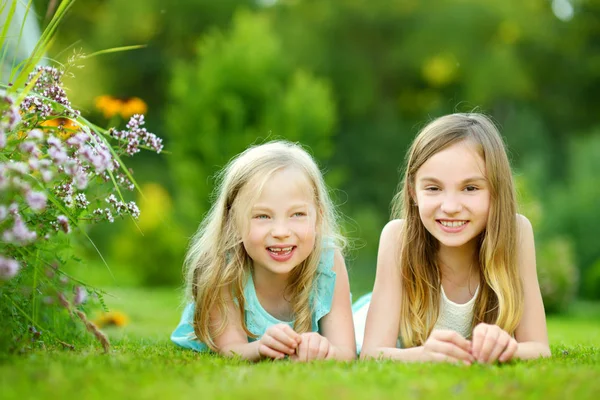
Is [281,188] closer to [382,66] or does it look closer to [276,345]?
[276,345]

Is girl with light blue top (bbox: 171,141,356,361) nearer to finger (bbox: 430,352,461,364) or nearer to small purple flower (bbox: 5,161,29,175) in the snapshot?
finger (bbox: 430,352,461,364)

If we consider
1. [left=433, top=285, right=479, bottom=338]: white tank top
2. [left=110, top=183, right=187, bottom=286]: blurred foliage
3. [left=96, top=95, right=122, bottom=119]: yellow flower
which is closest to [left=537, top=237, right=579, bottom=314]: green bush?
[left=110, top=183, right=187, bottom=286]: blurred foliage

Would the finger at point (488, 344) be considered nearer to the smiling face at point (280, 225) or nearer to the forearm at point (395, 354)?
the forearm at point (395, 354)

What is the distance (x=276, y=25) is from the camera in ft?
70.6

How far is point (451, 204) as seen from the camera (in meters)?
3.42

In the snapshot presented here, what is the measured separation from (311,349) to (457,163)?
3.51ft

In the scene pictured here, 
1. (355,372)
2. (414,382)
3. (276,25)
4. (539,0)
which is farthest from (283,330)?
(539,0)

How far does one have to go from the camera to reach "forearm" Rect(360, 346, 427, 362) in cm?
317

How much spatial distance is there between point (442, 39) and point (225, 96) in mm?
11554

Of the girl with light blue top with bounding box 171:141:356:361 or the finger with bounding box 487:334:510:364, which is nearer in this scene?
the finger with bounding box 487:334:510:364

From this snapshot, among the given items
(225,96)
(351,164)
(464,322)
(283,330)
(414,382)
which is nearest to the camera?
(414,382)

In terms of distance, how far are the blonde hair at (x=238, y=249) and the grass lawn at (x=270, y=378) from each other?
1.52 ft

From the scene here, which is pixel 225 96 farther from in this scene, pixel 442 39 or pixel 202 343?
pixel 442 39

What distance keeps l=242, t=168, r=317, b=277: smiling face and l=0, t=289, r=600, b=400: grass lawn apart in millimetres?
571
